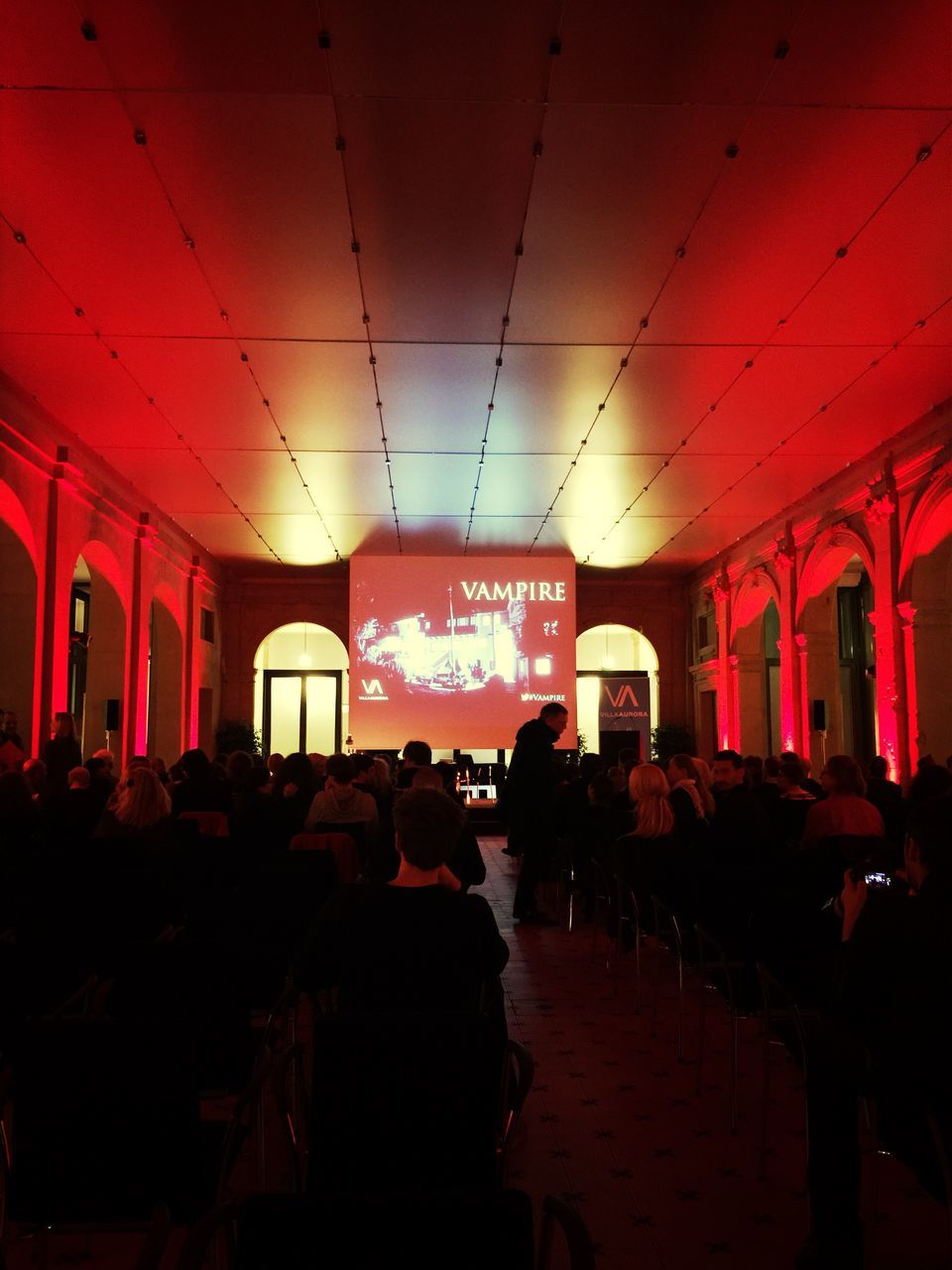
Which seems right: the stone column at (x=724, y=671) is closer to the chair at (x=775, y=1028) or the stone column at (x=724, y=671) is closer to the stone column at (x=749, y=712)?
the stone column at (x=749, y=712)

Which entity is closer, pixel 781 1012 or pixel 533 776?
pixel 781 1012

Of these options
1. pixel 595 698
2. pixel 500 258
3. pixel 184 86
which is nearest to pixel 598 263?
pixel 500 258

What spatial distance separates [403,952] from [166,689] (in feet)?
54.2

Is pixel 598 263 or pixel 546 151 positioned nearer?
pixel 546 151

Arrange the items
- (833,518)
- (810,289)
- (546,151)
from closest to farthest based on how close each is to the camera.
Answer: (546,151), (810,289), (833,518)

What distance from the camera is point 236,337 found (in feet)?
30.4

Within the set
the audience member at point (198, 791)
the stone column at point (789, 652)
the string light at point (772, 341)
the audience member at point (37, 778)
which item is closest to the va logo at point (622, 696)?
the string light at point (772, 341)

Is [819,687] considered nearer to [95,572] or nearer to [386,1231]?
[95,572]

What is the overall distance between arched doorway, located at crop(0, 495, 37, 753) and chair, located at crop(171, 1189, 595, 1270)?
A: 35.2ft

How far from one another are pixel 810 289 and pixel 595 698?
54.4 ft

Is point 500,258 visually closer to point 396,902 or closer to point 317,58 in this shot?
point 317,58

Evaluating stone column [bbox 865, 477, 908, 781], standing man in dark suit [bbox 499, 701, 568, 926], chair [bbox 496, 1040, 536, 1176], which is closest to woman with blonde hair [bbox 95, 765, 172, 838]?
chair [bbox 496, 1040, 536, 1176]

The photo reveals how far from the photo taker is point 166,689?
18.5 m

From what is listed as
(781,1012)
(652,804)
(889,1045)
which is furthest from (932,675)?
(889,1045)
